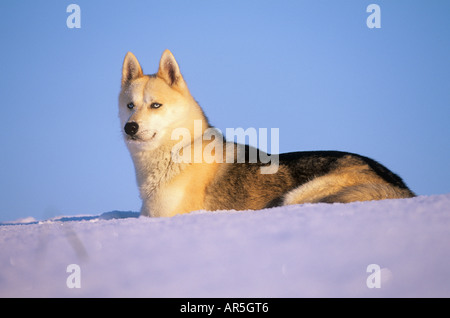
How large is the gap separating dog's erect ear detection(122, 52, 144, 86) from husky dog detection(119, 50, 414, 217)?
0.78 feet

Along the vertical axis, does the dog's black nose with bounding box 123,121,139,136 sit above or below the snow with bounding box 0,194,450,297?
above

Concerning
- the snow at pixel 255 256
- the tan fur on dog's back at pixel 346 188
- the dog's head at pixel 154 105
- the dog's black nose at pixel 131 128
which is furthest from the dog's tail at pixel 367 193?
the dog's black nose at pixel 131 128

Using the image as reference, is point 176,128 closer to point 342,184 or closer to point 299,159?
point 299,159

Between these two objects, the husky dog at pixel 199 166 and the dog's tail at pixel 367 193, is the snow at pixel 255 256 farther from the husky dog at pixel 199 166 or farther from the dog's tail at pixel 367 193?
the husky dog at pixel 199 166

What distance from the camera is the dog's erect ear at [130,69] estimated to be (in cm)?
591

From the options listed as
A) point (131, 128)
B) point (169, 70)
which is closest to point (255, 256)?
point (131, 128)

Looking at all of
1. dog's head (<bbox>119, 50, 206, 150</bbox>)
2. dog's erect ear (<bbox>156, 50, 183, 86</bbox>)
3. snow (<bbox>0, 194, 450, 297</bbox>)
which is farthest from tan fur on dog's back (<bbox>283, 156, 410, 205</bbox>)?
dog's erect ear (<bbox>156, 50, 183, 86</bbox>)

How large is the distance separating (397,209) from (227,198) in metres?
2.43

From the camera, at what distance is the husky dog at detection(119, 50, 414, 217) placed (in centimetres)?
498

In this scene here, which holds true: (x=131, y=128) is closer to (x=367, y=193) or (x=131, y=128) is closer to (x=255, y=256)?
(x=367, y=193)

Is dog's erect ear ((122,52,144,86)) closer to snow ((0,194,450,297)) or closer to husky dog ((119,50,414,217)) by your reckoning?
husky dog ((119,50,414,217))

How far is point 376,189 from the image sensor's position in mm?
4570

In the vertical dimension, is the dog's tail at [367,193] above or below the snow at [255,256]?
above

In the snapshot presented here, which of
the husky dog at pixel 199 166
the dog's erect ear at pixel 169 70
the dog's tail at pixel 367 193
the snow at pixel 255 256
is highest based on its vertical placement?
the dog's erect ear at pixel 169 70
